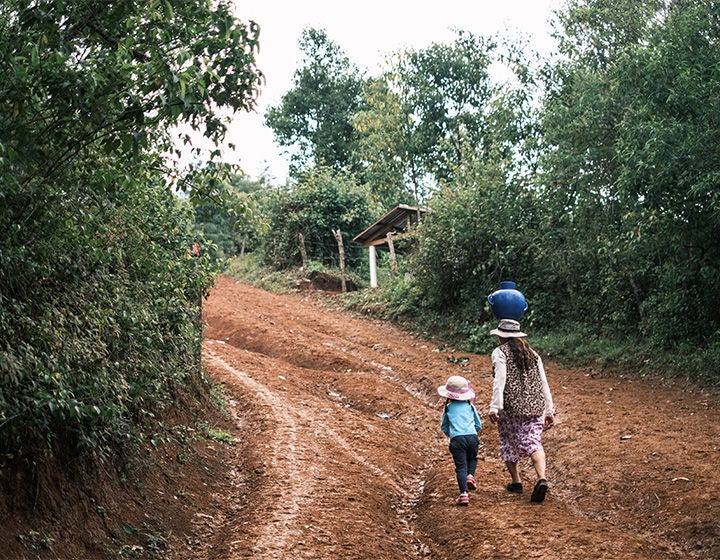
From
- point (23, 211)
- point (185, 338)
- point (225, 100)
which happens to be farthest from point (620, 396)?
point (23, 211)

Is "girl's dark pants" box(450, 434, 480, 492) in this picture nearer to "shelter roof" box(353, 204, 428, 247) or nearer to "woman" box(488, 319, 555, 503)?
"woman" box(488, 319, 555, 503)

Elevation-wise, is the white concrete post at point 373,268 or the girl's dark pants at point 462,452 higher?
the white concrete post at point 373,268

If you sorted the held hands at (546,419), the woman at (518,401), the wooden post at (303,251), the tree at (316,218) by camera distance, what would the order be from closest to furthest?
the held hands at (546,419)
the woman at (518,401)
the wooden post at (303,251)
the tree at (316,218)

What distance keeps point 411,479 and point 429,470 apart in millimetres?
536

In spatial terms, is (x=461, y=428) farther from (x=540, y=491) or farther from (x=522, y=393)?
(x=540, y=491)

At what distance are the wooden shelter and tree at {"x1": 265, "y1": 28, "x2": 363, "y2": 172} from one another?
728 inches

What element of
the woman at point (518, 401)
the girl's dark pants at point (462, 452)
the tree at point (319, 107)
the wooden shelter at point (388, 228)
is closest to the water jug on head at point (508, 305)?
the woman at point (518, 401)

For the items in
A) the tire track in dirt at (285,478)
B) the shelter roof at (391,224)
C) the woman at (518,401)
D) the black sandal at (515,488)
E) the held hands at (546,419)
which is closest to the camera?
the tire track in dirt at (285,478)

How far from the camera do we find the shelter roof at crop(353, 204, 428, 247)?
101 ft

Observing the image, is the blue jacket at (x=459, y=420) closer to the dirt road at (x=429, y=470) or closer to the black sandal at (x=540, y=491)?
the dirt road at (x=429, y=470)

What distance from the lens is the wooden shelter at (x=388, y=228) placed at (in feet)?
101

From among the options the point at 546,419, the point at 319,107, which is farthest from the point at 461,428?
the point at 319,107

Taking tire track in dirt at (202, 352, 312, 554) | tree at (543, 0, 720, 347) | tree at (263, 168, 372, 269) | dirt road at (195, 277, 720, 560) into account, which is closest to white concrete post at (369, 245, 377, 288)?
tree at (263, 168, 372, 269)

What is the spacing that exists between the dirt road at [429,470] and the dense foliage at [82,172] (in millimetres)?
2050
